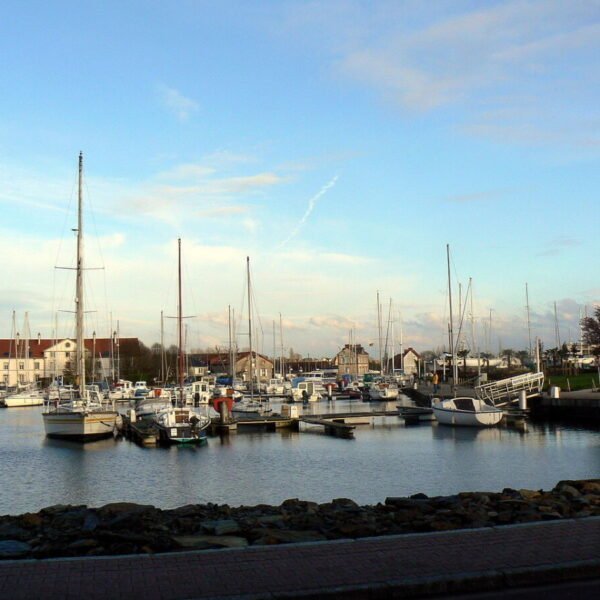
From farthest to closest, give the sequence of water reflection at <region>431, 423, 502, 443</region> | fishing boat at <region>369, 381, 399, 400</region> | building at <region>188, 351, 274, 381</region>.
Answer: building at <region>188, 351, 274, 381</region> → fishing boat at <region>369, 381, 399, 400</region> → water reflection at <region>431, 423, 502, 443</region>

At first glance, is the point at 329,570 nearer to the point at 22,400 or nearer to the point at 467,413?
the point at 467,413

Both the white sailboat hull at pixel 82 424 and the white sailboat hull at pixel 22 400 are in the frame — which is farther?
the white sailboat hull at pixel 22 400

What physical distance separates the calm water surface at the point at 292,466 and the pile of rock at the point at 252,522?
28.2 feet

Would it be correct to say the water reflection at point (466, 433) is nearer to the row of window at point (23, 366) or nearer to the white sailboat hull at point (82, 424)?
the white sailboat hull at point (82, 424)

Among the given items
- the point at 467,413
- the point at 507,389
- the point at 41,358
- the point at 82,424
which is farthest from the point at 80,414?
the point at 41,358

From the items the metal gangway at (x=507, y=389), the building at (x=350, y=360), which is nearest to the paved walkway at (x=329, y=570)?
the metal gangway at (x=507, y=389)

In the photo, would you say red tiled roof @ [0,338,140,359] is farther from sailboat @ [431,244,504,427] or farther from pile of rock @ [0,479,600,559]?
pile of rock @ [0,479,600,559]

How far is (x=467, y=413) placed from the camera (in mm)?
56281

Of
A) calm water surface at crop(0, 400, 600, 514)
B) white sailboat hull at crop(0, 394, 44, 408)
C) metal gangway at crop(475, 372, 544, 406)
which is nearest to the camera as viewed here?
calm water surface at crop(0, 400, 600, 514)

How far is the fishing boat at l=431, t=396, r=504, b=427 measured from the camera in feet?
183

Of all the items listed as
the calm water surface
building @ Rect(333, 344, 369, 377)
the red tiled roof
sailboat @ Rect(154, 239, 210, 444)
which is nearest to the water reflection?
the calm water surface

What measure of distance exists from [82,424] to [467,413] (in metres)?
25.9

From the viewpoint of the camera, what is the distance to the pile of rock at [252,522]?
12.8 m

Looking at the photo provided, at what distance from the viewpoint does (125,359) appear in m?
138
